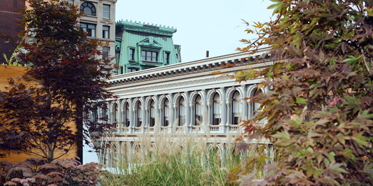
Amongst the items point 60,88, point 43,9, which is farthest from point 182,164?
point 43,9

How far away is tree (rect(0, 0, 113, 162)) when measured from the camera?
23.4 feet

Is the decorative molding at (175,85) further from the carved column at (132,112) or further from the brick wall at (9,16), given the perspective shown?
the brick wall at (9,16)

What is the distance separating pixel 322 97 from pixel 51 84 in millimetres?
5876

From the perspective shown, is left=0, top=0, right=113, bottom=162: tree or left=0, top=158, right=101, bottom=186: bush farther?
left=0, top=0, right=113, bottom=162: tree

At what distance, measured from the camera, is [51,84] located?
7.42 metres

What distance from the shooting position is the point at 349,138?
2.42 meters

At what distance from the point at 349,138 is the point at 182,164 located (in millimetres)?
4076

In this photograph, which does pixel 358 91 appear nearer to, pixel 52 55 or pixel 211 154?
pixel 211 154

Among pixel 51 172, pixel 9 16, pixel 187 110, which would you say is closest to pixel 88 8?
pixel 187 110

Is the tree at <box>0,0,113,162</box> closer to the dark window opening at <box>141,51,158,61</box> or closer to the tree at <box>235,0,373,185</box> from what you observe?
the tree at <box>235,0,373,185</box>

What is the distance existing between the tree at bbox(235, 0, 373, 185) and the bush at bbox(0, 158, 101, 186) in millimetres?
4520

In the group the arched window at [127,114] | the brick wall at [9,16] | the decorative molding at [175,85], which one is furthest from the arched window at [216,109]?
the brick wall at [9,16]

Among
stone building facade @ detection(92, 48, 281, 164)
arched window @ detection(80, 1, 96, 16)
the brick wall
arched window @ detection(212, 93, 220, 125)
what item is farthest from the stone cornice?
the brick wall

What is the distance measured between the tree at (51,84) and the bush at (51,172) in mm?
521
